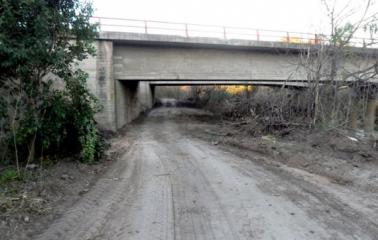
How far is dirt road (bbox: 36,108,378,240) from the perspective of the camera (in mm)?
4578

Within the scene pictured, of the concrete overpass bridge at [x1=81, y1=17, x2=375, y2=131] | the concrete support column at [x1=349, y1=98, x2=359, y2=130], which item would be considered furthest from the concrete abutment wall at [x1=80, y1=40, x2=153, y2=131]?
the concrete support column at [x1=349, y1=98, x2=359, y2=130]

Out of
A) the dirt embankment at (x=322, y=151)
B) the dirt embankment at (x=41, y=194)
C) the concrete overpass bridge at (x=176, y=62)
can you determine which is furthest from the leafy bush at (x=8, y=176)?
the concrete overpass bridge at (x=176, y=62)

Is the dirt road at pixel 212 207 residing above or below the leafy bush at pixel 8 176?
below

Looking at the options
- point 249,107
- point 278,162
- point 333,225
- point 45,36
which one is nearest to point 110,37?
point 249,107

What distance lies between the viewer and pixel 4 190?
6.06m

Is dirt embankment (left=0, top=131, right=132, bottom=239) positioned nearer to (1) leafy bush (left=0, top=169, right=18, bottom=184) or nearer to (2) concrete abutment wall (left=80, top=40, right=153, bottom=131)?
(1) leafy bush (left=0, top=169, right=18, bottom=184)

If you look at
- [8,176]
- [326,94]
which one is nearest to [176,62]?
[326,94]

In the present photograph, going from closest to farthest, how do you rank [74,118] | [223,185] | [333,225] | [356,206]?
[333,225] < [356,206] < [223,185] < [74,118]

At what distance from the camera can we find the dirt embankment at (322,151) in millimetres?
8016

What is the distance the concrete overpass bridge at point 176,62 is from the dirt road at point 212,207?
828 centimetres

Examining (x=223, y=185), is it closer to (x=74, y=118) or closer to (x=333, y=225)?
(x=333, y=225)

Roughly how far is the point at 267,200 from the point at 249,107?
1116 cm

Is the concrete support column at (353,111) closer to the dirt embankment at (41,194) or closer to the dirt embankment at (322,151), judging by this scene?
the dirt embankment at (322,151)

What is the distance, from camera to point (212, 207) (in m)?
5.55
